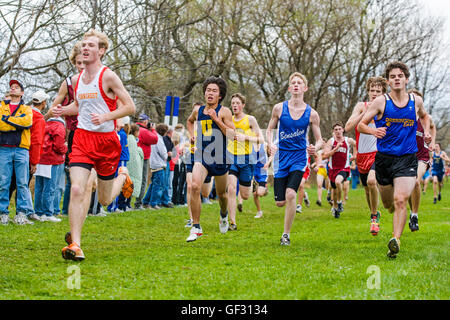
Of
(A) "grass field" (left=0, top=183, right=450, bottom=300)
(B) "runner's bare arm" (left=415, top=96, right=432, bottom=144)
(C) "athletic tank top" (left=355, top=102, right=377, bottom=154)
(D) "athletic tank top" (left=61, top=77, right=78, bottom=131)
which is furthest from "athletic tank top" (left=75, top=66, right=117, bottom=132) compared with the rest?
(C) "athletic tank top" (left=355, top=102, right=377, bottom=154)

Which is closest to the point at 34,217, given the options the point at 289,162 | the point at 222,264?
the point at 289,162

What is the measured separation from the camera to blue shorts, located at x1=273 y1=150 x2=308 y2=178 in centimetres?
816

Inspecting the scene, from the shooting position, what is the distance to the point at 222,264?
6195 mm

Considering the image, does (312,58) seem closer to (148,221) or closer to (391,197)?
(148,221)

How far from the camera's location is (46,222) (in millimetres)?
10234

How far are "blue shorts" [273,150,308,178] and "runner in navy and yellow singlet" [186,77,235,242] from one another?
79cm

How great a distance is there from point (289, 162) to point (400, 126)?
1705 millimetres

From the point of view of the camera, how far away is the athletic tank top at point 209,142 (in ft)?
27.2

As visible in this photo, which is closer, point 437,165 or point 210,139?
point 210,139

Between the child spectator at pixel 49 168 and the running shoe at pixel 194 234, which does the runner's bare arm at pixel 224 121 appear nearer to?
the running shoe at pixel 194 234

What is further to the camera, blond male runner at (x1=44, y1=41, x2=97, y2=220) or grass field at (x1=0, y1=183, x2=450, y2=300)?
blond male runner at (x1=44, y1=41, x2=97, y2=220)

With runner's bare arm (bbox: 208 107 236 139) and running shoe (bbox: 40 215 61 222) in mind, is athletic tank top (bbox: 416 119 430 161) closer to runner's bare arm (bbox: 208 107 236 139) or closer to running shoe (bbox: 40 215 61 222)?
runner's bare arm (bbox: 208 107 236 139)

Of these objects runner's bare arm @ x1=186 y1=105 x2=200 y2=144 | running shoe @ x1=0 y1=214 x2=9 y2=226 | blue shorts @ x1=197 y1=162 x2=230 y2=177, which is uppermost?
runner's bare arm @ x1=186 y1=105 x2=200 y2=144

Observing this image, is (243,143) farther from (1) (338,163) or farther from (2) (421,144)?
(1) (338,163)
